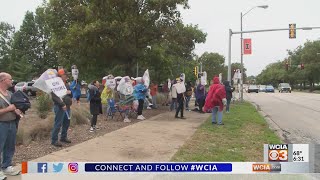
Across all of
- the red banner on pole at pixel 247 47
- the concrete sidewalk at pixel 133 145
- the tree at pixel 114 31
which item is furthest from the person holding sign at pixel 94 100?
the red banner on pole at pixel 247 47

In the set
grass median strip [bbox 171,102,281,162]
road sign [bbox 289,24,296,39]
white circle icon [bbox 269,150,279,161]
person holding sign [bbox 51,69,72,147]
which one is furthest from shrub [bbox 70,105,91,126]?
road sign [bbox 289,24,296,39]

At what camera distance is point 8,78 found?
7.15 m

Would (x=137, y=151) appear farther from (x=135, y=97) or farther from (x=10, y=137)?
(x=135, y=97)

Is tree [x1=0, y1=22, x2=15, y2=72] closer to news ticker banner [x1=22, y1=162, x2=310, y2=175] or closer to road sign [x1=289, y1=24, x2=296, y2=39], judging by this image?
road sign [x1=289, y1=24, x2=296, y2=39]

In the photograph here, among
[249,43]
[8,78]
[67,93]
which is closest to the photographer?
[8,78]

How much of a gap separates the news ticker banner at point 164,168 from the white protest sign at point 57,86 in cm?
459

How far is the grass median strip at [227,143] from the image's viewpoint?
356 inches

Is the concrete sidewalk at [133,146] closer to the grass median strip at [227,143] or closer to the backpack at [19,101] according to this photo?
the grass median strip at [227,143]

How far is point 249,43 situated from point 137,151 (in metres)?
24.3

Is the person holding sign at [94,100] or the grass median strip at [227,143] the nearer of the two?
the grass median strip at [227,143]

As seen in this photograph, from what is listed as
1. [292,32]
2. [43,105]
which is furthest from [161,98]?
[292,32]

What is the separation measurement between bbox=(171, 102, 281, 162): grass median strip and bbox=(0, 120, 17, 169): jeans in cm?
315

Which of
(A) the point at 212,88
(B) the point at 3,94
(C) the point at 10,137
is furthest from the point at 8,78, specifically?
(A) the point at 212,88

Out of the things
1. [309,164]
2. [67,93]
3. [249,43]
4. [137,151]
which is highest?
[249,43]
